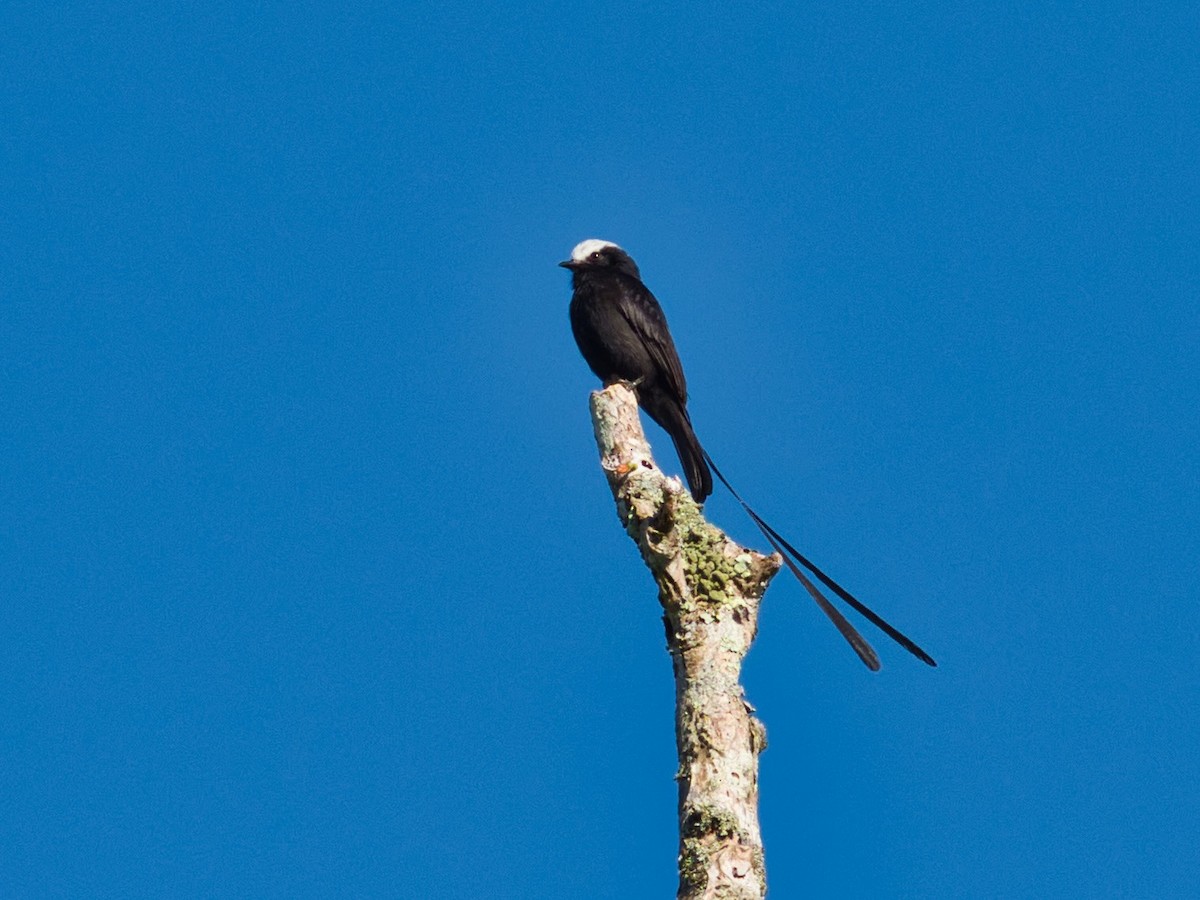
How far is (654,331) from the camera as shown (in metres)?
8.11

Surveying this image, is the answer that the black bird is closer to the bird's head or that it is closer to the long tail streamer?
the bird's head

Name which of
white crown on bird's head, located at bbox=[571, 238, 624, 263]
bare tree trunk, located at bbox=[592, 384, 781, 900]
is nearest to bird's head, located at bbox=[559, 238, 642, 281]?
white crown on bird's head, located at bbox=[571, 238, 624, 263]

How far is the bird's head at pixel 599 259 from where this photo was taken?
9.00 meters

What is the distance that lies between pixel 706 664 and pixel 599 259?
5550 mm

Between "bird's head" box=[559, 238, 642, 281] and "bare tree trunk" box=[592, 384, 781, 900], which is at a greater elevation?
"bird's head" box=[559, 238, 642, 281]

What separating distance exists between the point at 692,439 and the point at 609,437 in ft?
7.62

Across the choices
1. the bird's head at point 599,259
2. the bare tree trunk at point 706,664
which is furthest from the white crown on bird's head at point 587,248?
the bare tree trunk at point 706,664

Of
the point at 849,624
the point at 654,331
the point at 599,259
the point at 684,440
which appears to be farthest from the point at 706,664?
the point at 599,259

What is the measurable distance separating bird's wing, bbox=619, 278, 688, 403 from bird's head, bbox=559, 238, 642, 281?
548mm

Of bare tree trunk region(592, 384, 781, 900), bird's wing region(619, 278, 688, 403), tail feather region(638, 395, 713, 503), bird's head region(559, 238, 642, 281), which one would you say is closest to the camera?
bare tree trunk region(592, 384, 781, 900)

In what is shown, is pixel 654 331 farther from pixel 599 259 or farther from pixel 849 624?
pixel 849 624

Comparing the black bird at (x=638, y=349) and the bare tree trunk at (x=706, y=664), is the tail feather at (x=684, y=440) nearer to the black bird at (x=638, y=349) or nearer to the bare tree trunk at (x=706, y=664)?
the black bird at (x=638, y=349)

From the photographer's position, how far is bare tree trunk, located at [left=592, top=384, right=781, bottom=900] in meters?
3.33

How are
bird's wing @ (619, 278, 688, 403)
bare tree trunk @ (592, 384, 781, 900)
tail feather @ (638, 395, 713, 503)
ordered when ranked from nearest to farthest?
1. bare tree trunk @ (592, 384, 781, 900)
2. tail feather @ (638, 395, 713, 503)
3. bird's wing @ (619, 278, 688, 403)
